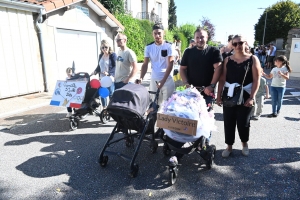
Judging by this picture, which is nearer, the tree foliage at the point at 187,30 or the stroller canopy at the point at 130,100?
the stroller canopy at the point at 130,100

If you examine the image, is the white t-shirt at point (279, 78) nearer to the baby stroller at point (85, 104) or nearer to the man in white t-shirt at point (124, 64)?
the man in white t-shirt at point (124, 64)

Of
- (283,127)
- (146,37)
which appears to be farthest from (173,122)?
(146,37)

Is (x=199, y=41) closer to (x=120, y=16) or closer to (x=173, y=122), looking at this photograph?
(x=173, y=122)

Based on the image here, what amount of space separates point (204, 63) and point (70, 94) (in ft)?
9.61

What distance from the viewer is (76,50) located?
31.6 feet

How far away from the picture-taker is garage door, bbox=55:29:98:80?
8.85 m

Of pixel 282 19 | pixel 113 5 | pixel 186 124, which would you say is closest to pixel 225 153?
pixel 186 124

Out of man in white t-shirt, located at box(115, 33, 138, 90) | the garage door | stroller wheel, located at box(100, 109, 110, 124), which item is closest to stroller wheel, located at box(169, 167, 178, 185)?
man in white t-shirt, located at box(115, 33, 138, 90)

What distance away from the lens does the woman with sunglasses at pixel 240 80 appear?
3.16 meters

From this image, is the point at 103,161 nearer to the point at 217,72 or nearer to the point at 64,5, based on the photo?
the point at 217,72

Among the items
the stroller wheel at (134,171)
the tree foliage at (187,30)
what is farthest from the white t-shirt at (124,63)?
the tree foliage at (187,30)

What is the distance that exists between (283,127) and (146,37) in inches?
565

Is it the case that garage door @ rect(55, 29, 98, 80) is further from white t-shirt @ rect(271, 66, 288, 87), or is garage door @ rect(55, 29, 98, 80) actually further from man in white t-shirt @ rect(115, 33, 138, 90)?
white t-shirt @ rect(271, 66, 288, 87)

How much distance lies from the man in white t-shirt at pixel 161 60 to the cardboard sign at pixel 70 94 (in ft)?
5.02
